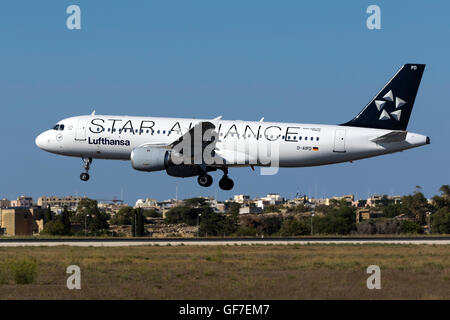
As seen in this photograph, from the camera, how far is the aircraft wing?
51.4 metres

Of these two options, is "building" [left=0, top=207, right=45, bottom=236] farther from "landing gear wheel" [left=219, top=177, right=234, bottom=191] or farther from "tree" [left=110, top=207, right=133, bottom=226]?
"landing gear wheel" [left=219, top=177, right=234, bottom=191]

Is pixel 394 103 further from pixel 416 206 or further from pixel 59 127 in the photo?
pixel 416 206

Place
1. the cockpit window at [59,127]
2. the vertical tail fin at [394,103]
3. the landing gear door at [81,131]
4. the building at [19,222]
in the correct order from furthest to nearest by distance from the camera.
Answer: the building at [19,222] → the cockpit window at [59,127] → the landing gear door at [81,131] → the vertical tail fin at [394,103]

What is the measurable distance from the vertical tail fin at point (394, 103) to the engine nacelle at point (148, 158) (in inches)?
476

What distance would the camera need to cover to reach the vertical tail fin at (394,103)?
5412 centimetres

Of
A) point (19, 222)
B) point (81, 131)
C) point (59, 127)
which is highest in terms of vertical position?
point (59, 127)

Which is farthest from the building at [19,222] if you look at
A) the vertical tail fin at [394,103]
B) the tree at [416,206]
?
the vertical tail fin at [394,103]

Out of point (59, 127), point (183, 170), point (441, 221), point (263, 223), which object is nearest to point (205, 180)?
point (183, 170)

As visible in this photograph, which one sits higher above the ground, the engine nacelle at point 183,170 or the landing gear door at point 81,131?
the landing gear door at point 81,131

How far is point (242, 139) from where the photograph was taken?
174 feet

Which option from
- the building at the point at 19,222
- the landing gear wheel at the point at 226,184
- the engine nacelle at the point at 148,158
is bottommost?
the building at the point at 19,222

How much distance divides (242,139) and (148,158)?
612 centimetres

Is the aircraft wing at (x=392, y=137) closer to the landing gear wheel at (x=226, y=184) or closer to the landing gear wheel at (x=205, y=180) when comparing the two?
the landing gear wheel at (x=226, y=184)
